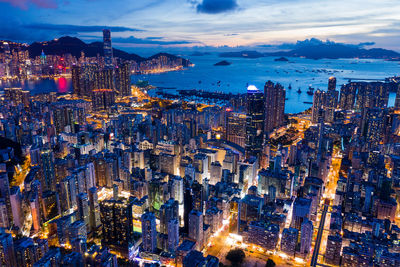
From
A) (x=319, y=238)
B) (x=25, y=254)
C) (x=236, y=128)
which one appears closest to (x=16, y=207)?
(x=25, y=254)

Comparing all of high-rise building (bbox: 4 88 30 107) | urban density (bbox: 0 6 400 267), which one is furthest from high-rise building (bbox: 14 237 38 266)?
high-rise building (bbox: 4 88 30 107)

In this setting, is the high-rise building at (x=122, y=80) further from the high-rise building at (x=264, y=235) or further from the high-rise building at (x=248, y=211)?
the high-rise building at (x=264, y=235)

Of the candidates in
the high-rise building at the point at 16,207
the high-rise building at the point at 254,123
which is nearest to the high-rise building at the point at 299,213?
the high-rise building at the point at 254,123

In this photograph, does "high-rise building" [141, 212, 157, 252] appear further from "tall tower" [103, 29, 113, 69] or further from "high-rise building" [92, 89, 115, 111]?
"tall tower" [103, 29, 113, 69]

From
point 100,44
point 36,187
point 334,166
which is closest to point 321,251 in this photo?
point 334,166

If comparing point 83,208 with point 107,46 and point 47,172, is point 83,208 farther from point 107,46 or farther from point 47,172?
point 107,46

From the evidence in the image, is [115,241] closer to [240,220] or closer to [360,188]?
[240,220]
